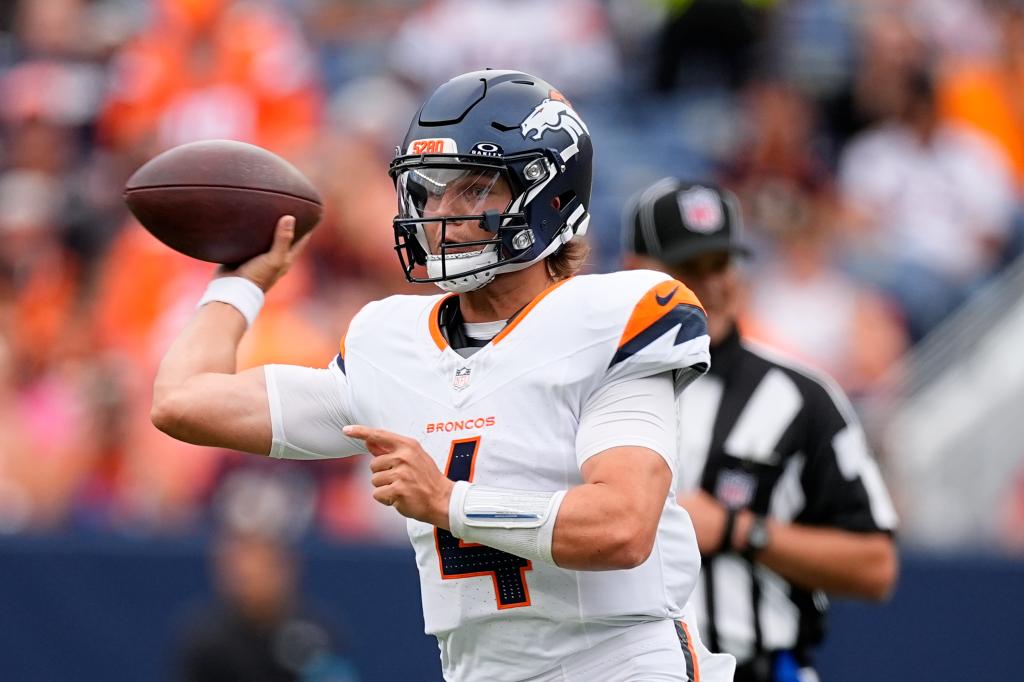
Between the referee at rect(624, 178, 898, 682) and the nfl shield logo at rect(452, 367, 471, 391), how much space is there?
3.62 ft

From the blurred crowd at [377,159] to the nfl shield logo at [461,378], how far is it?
13.5ft

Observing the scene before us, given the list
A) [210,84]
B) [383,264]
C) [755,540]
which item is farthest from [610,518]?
[210,84]

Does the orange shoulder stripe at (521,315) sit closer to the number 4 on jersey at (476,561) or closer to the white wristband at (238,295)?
the number 4 on jersey at (476,561)

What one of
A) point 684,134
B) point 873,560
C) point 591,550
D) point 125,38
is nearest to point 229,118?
point 125,38

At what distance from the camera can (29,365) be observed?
8.05 m

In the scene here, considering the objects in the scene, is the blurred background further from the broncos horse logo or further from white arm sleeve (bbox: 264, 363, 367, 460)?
the broncos horse logo

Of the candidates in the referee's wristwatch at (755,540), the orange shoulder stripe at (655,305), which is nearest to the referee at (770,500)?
the referee's wristwatch at (755,540)

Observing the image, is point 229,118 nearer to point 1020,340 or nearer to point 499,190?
point 1020,340

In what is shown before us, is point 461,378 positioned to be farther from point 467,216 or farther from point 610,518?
point 610,518

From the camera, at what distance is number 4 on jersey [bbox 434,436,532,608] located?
9.39ft

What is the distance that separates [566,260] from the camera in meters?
3.21

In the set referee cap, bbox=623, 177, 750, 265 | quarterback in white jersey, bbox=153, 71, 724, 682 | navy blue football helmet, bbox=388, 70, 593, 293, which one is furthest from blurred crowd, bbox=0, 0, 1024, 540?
navy blue football helmet, bbox=388, 70, 593, 293

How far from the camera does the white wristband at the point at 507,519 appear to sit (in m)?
2.70

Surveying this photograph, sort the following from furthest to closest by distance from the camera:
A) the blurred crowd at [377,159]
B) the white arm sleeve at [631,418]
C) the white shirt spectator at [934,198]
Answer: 1. the white shirt spectator at [934,198]
2. the blurred crowd at [377,159]
3. the white arm sleeve at [631,418]
